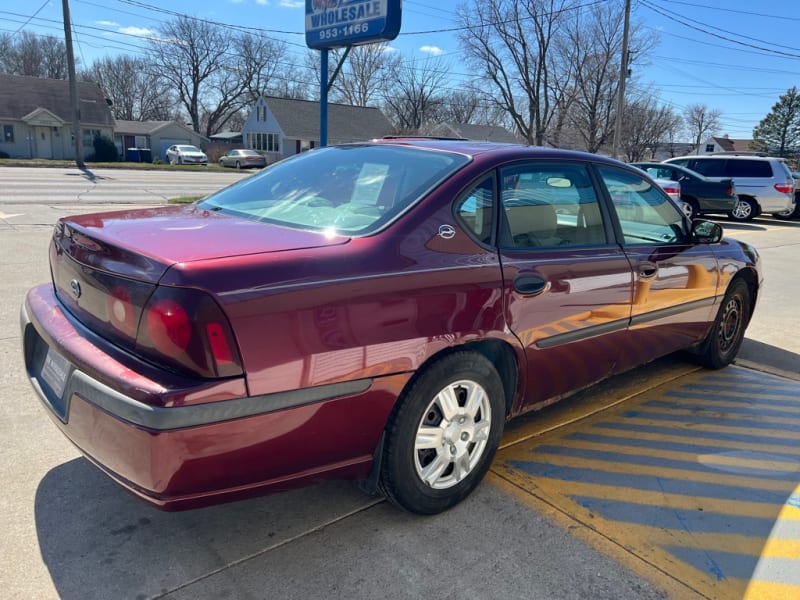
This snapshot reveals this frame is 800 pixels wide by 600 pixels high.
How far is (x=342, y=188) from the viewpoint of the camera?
2957 mm

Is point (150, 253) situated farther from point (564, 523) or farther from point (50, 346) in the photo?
point (564, 523)

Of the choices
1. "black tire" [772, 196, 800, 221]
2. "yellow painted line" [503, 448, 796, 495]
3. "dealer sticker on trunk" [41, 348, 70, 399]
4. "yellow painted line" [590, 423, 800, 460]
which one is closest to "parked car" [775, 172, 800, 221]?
"black tire" [772, 196, 800, 221]

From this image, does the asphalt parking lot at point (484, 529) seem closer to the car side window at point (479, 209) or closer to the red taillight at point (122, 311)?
the red taillight at point (122, 311)

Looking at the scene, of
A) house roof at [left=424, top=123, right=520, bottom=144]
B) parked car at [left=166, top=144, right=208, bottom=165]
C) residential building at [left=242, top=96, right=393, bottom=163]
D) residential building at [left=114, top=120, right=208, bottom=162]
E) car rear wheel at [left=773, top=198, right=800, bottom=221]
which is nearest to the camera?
car rear wheel at [left=773, top=198, right=800, bottom=221]

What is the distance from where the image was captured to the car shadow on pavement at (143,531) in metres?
2.22

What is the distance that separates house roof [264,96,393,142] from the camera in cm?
4956

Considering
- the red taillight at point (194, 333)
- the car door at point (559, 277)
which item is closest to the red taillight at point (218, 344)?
the red taillight at point (194, 333)

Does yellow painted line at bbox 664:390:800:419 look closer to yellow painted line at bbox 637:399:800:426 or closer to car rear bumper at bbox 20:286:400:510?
yellow painted line at bbox 637:399:800:426

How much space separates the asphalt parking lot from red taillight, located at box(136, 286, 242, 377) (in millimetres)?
862

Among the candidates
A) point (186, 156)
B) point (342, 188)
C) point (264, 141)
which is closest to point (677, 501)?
point (342, 188)

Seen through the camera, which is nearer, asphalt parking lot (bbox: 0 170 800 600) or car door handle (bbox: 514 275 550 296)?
asphalt parking lot (bbox: 0 170 800 600)

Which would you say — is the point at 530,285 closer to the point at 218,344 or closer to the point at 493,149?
the point at 493,149

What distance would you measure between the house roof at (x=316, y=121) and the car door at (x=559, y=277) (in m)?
47.0

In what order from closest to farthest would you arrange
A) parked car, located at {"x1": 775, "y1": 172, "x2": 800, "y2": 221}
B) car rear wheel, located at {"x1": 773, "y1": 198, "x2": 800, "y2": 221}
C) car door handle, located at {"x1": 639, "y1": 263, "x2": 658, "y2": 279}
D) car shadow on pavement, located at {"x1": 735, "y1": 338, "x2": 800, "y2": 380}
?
1. car door handle, located at {"x1": 639, "y1": 263, "x2": 658, "y2": 279}
2. car shadow on pavement, located at {"x1": 735, "y1": 338, "x2": 800, "y2": 380}
3. parked car, located at {"x1": 775, "y1": 172, "x2": 800, "y2": 221}
4. car rear wheel, located at {"x1": 773, "y1": 198, "x2": 800, "y2": 221}
